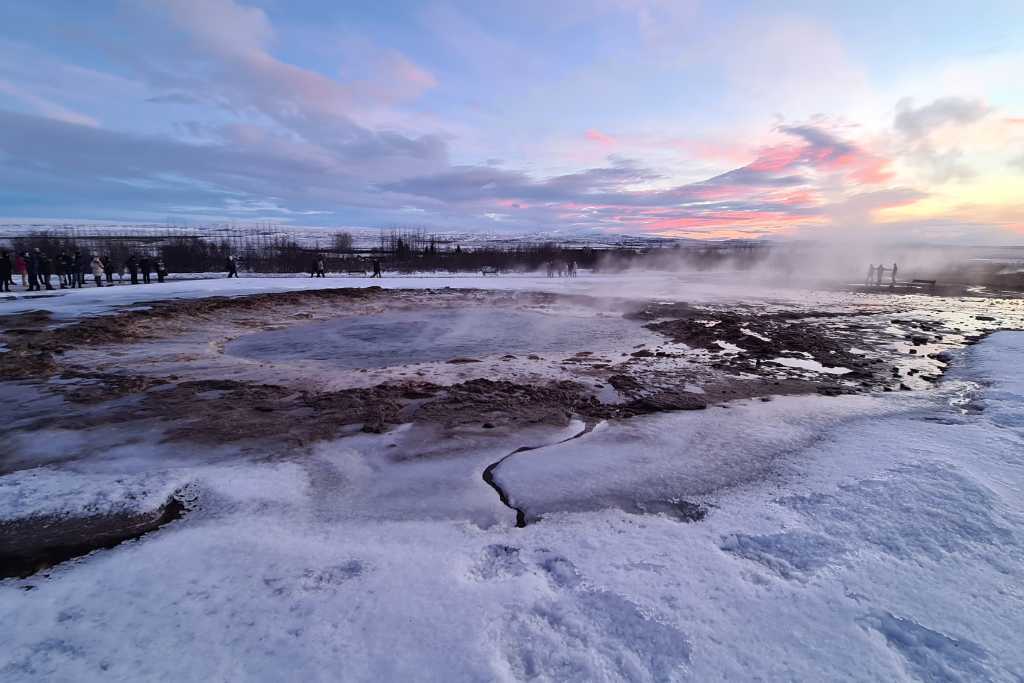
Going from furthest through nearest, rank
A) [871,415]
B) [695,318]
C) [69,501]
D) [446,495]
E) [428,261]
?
[428,261] < [695,318] < [871,415] < [446,495] < [69,501]

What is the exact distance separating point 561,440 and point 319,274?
27.2 meters

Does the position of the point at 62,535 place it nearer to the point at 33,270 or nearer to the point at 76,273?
the point at 33,270

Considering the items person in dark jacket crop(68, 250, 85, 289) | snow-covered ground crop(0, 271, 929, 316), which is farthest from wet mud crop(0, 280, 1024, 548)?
person in dark jacket crop(68, 250, 85, 289)

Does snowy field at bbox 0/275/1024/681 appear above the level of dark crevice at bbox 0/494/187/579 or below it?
above

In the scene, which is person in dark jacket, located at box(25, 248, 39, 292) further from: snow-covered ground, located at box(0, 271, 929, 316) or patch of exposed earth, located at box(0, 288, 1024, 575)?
patch of exposed earth, located at box(0, 288, 1024, 575)

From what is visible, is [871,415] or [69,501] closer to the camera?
[69,501]

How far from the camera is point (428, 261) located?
180 ft

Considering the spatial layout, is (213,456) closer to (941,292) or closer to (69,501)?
(69,501)

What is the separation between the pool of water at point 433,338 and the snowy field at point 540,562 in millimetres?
4066

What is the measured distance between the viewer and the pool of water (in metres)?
8.84

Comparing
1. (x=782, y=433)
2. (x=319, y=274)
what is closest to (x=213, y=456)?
(x=782, y=433)

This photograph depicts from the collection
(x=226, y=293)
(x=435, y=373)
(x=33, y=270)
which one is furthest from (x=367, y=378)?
(x=33, y=270)

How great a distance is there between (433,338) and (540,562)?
797cm

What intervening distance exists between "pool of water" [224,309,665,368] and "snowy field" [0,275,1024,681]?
4.07 metres
